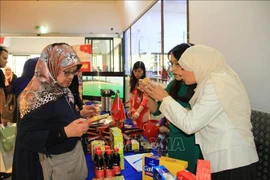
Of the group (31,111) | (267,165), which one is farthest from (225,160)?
(31,111)

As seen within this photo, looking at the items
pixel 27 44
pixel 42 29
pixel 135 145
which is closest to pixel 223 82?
pixel 135 145

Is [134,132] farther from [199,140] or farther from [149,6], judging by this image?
[149,6]

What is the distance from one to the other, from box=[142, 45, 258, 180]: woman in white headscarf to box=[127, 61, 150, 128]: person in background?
1229 millimetres

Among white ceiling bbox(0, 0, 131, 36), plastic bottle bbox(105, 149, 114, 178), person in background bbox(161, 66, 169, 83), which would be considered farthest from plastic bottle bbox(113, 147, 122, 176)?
white ceiling bbox(0, 0, 131, 36)

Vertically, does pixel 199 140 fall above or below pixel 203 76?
below

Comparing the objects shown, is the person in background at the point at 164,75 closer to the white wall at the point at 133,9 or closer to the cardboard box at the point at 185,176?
the white wall at the point at 133,9

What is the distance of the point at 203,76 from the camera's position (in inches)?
49.4

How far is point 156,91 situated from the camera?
1.37m

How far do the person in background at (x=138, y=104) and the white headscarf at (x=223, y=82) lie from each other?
1182mm

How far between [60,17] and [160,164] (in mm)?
7477

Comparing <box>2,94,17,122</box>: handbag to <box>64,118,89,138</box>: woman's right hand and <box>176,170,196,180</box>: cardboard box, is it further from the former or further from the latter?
<box>176,170,196,180</box>: cardboard box

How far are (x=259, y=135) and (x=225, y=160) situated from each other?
17.6 inches

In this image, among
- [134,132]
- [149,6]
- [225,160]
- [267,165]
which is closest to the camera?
[225,160]

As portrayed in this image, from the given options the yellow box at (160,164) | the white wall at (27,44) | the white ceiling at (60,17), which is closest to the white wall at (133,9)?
the white ceiling at (60,17)
